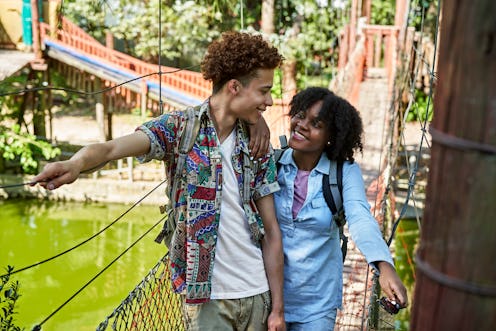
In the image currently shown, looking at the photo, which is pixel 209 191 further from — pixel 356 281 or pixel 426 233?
pixel 356 281

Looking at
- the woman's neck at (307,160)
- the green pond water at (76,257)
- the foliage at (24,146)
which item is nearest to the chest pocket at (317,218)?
the woman's neck at (307,160)

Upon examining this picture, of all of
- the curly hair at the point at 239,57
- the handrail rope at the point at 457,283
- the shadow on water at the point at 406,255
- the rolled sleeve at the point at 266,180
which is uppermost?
the curly hair at the point at 239,57

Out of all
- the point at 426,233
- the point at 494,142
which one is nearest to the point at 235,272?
the point at 426,233

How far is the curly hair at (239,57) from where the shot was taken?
5.24 feet

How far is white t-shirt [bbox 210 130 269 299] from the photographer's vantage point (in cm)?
164

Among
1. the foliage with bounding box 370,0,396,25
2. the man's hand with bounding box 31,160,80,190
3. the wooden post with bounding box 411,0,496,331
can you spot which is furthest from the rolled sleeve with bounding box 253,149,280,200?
the foliage with bounding box 370,0,396,25

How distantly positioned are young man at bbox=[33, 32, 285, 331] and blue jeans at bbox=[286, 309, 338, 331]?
98mm

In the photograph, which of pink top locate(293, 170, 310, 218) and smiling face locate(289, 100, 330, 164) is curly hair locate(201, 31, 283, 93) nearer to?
smiling face locate(289, 100, 330, 164)

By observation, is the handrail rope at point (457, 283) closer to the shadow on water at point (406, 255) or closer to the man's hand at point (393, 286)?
the man's hand at point (393, 286)

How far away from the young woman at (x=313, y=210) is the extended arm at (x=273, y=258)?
73 millimetres

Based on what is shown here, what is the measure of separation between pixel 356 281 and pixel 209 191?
1.98 meters

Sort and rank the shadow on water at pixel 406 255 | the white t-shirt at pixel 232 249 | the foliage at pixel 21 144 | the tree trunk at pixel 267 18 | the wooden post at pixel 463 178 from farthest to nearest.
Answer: the tree trunk at pixel 267 18 < the foliage at pixel 21 144 < the shadow on water at pixel 406 255 < the white t-shirt at pixel 232 249 < the wooden post at pixel 463 178

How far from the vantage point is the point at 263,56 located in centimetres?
160

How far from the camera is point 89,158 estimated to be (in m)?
1.37
